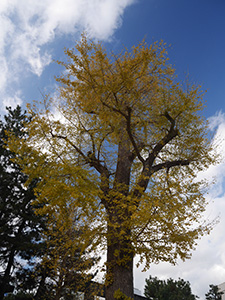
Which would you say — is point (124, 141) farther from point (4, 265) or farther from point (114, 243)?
point (4, 265)

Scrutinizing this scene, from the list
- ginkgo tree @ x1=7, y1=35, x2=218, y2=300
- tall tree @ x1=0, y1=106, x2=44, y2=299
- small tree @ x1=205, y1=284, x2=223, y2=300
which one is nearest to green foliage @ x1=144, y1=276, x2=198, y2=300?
small tree @ x1=205, y1=284, x2=223, y2=300

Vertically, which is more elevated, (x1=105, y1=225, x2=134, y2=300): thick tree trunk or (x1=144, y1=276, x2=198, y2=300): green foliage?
(x1=144, y1=276, x2=198, y2=300): green foliage

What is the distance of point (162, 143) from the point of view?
6.79m

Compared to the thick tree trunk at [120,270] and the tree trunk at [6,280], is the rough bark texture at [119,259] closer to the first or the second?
the thick tree trunk at [120,270]

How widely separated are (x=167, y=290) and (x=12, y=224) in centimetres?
1740

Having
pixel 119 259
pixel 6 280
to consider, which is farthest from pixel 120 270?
pixel 6 280

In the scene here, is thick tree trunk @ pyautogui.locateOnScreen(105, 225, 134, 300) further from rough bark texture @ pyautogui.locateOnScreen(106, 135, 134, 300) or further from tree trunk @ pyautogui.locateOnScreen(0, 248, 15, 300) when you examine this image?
tree trunk @ pyautogui.locateOnScreen(0, 248, 15, 300)

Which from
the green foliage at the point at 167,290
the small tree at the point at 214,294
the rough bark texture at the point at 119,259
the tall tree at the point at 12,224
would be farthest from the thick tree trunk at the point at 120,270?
the small tree at the point at 214,294

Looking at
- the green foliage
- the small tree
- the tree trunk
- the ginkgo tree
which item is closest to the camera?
the ginkgo tree

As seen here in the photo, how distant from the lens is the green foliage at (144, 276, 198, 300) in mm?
22312

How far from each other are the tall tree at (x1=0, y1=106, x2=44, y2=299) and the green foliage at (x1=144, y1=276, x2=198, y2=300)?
15.8 m

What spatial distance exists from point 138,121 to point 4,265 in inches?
409

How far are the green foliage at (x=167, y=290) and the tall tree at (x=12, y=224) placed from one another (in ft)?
51.9

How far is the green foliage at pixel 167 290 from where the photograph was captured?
2231 centimetres
